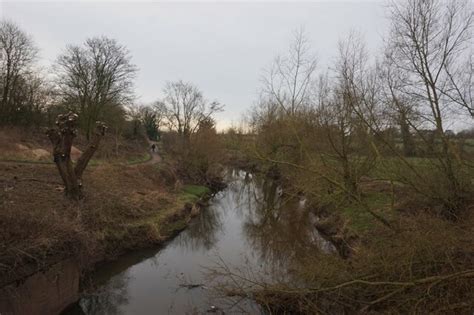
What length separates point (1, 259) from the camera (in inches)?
294

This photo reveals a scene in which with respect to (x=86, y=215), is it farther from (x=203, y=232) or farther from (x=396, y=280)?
(x=396, y=280)

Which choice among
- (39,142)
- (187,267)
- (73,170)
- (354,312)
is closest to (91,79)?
(39,142)

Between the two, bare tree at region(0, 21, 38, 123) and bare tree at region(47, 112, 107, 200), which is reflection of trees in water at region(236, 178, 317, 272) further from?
bare tree at region(0, 21, 38, 123)

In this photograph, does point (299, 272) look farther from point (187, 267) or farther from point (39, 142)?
point (39, 142)

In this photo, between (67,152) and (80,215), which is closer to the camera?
(80,215)

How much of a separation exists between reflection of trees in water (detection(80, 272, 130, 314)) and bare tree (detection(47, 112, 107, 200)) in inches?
161

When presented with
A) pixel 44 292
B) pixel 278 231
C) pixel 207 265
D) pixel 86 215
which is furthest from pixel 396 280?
pixel 86 215

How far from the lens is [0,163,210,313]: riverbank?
26.8 ft

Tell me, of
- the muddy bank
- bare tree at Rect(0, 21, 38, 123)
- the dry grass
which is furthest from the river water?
bare tree at Rect(0, 21, 38, 123)

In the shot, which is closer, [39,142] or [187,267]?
[187,267]

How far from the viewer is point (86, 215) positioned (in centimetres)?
1247

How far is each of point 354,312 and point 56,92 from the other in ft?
86.9

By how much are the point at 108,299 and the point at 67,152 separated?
572 centimetres

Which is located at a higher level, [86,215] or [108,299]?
[86,215]
